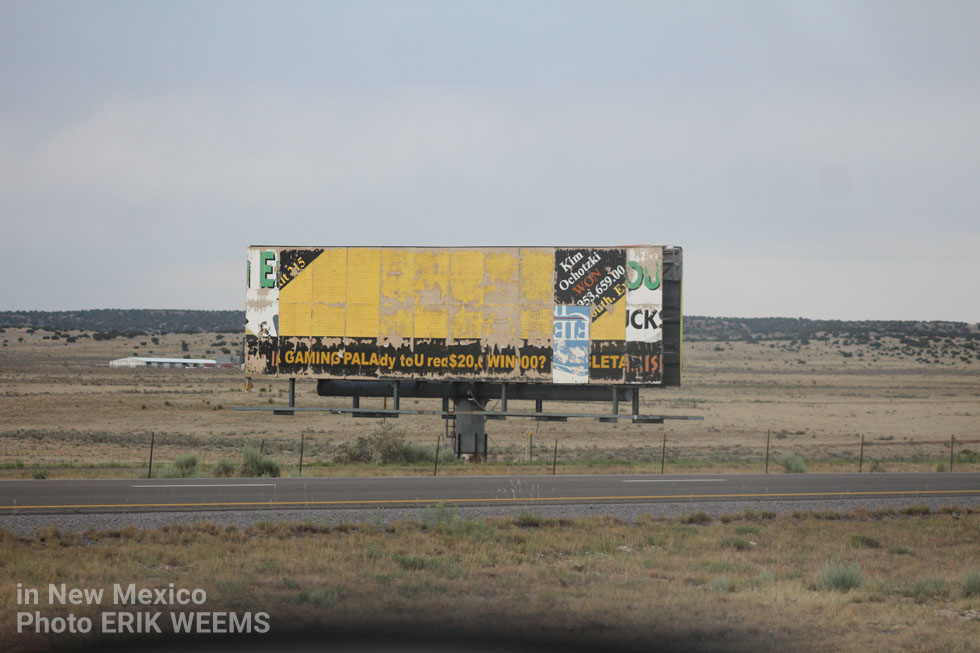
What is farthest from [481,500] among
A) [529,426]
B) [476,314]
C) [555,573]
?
[529,426]

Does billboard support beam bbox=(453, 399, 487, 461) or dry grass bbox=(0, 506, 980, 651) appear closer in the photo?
dry grass bbox=(0, 506, 980, 651)

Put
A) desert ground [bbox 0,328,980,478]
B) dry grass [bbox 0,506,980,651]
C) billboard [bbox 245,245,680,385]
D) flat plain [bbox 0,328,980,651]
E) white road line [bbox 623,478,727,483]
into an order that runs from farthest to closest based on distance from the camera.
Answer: desert ground [bbox 0,328,980,478] → billboard [bbox 245,245,680,385] → white road line [bbox 623,478,727,483] → dry grass [bbox 0,506,980,651] → flat plain [bbox 0,328,980,651]

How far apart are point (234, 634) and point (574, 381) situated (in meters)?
20.5

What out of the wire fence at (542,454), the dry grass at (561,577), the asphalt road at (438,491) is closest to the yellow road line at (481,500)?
the asphalt road at (438,491)

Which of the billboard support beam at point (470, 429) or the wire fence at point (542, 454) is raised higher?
the billboard support beam at point (470, 429)

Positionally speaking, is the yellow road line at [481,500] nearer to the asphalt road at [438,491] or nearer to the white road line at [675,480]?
the asphalt road at [438,491]

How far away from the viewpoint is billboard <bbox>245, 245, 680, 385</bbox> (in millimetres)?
30156

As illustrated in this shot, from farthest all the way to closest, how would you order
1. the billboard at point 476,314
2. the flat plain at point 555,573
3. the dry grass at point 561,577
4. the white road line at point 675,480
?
the billboard at point 476,314, the white road line at point 675,480, the dry grass at point 561,577, the flat plain at point 555,573

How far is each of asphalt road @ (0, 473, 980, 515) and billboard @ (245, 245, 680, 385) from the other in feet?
13.6

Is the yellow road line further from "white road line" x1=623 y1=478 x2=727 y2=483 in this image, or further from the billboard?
the billboard

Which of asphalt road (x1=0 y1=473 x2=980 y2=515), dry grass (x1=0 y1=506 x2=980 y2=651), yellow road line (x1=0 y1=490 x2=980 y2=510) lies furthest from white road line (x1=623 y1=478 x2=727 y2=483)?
dry grass (x1=0 y1=506 x2=980 y2=651)

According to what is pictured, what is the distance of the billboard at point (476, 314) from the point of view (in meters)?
30.2

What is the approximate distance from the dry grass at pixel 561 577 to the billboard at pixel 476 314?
11338mm

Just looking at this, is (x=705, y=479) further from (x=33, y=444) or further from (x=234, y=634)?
(x=33, y=444)
